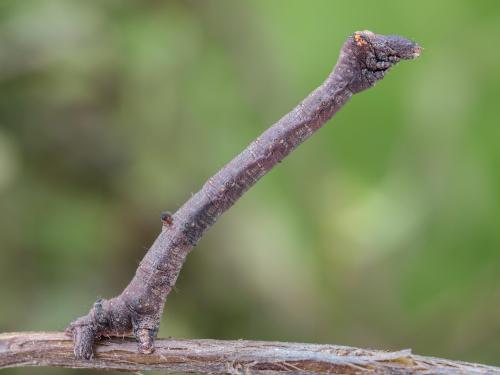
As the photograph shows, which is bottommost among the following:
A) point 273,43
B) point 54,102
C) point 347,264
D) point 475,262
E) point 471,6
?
point 347,264

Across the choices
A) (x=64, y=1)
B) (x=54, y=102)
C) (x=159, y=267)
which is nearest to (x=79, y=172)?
(x=54, y=102)

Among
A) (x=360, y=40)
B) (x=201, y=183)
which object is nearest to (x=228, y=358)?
(x=360, y=40)

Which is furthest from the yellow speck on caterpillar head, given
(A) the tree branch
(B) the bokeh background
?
(B) the bokeh background

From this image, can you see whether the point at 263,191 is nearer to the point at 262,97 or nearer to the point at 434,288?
the point at 262,97

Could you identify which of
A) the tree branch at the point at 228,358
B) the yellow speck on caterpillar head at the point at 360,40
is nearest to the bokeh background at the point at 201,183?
the tree branch at the point at 228,358

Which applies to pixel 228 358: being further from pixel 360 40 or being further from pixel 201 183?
pixel 201 183

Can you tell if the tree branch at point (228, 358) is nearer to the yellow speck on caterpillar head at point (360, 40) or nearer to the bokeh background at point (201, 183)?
the yellow speck on caterpillar head at point (360, 40)
